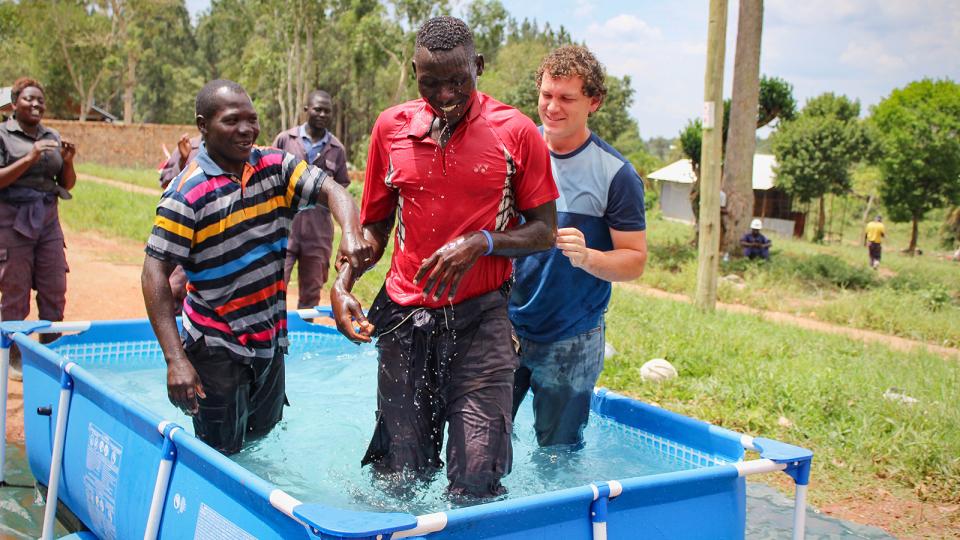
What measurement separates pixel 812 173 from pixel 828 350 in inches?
904

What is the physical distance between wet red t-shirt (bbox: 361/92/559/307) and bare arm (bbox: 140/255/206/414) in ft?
2.60

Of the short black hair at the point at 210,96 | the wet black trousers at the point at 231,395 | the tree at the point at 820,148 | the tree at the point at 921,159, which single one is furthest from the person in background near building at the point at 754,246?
the tree at the point at 921,159

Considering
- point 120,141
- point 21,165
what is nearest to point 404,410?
point 21,165

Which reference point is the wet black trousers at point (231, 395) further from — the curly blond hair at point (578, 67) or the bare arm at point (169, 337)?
the curly blond hair at point (578, 67)

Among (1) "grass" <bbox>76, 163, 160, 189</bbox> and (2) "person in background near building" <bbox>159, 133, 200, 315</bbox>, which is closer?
(2) "person in background near building" <bbox>159, 133, 200, 315</bbox>

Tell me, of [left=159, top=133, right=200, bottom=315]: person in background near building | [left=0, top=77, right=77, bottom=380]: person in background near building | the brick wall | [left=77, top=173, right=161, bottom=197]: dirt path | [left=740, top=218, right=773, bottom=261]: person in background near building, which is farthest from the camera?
the brick wall

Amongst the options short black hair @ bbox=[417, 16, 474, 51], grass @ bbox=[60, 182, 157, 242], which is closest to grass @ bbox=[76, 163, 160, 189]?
grass @ bbox=[60, 182, 157, 242]

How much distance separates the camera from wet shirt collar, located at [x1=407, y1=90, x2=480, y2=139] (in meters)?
2.88

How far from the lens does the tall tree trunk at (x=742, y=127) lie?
14555 millimetres

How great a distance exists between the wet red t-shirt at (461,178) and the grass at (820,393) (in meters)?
2.57

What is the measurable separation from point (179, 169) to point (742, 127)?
1097cm

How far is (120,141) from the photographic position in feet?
106

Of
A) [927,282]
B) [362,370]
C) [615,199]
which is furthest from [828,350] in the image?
[927,282]

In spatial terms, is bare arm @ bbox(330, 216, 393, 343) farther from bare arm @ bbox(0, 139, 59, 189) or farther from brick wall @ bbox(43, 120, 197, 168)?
brick wall @ bbox(43, 120, 197, 168)
